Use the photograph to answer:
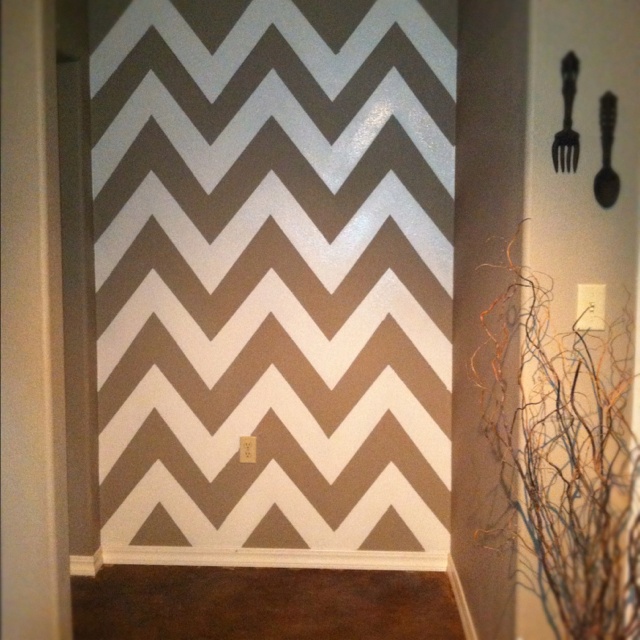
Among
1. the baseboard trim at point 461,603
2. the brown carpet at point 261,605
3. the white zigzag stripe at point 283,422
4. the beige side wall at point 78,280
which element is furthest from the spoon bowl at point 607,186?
the beige side wall at point 78,280

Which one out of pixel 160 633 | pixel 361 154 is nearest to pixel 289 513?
Result: pixel 160 633

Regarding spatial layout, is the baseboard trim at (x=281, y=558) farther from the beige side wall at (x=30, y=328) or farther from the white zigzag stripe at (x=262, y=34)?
the white zigzag stripe at (x=262, y=34)

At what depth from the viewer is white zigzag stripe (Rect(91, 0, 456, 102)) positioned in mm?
2281

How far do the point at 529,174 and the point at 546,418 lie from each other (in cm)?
61

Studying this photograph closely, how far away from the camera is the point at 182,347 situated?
7.93 feet

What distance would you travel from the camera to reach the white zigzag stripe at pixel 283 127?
7.57 feet

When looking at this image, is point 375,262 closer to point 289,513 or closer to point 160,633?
point 289,513

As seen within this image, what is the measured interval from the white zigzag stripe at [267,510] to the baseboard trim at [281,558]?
0.11 ft

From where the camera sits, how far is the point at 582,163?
1417 mm

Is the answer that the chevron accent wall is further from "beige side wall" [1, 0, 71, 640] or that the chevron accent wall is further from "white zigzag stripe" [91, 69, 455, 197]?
"beige side wall" [1, 0, 71, 640]

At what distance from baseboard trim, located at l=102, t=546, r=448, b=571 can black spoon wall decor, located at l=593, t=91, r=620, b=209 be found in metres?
1.63

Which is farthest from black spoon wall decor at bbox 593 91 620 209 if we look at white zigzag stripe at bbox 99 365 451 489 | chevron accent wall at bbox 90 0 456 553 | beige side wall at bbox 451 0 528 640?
white zigzag stripe at bbox 99 365 451 489

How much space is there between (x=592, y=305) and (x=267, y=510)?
159cm

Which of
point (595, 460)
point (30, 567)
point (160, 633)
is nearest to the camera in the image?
point (595, 460)
